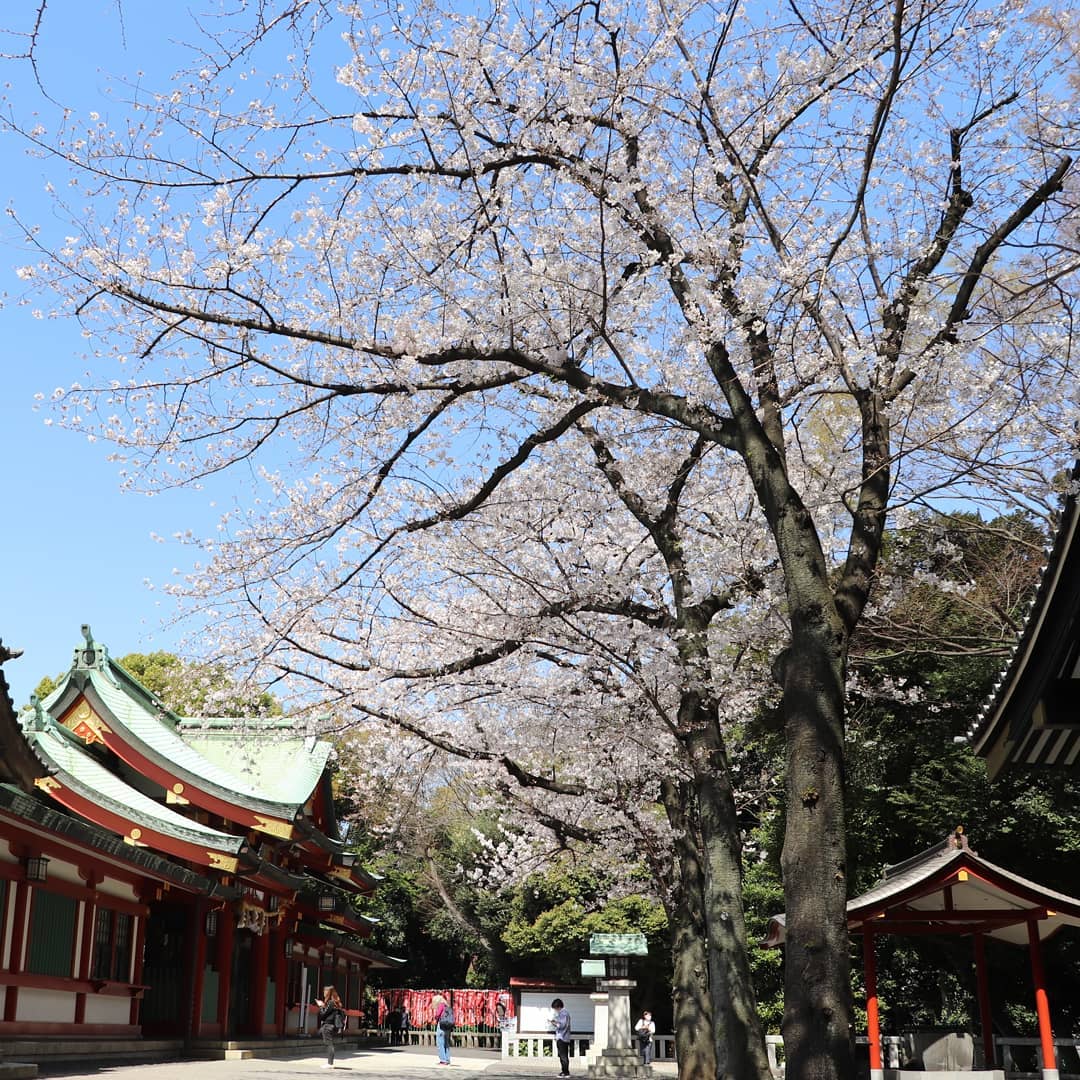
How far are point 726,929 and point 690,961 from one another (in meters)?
4.17

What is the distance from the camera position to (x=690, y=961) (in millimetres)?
14008

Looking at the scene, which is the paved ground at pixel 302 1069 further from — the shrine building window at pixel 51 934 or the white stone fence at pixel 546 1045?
the shrine building window at pixel 51 934

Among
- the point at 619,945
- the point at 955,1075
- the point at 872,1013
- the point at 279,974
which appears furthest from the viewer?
the point at 279,974

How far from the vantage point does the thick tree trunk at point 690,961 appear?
1364cm

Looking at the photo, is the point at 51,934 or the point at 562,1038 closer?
the point at 51,934

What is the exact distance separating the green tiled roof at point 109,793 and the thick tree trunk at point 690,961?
24.6 ft

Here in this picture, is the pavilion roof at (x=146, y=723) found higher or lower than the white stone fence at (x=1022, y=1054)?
higher

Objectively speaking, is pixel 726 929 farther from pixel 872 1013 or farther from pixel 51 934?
pixel 51 934

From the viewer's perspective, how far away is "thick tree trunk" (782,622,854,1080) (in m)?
6.11

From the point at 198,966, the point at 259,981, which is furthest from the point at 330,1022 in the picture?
the point at 198,966

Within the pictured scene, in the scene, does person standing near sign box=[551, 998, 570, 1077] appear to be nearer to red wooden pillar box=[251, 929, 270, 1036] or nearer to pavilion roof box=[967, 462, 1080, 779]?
red wooden pillar box=[251, 929, 270, 1036]

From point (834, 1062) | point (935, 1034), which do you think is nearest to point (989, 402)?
point (834, 1062)

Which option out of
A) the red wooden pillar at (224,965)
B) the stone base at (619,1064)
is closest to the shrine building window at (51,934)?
the red wooden pillar at (224,965)

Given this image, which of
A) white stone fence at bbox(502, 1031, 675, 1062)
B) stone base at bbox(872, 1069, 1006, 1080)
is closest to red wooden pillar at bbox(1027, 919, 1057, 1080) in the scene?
stone base at bbox(872, 1069, 1006, 1080)
